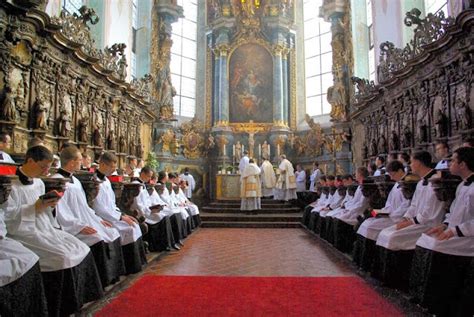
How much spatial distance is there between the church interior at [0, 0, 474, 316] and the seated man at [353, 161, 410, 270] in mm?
27

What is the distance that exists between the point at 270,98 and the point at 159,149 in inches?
256

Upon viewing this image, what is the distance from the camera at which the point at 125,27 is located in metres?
15.9

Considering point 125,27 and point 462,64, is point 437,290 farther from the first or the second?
point 125,27

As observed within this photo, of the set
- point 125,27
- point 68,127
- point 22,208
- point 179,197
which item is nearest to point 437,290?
point 22,208

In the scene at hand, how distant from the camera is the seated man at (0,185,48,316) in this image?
8.62 feet

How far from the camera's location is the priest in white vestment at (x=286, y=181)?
15.0 meters

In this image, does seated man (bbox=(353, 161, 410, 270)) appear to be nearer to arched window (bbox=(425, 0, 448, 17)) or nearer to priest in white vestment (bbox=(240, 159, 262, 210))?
priest in white vestment (bbox=(240, 159, 262, 210))

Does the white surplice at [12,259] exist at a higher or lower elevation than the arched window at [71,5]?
lower

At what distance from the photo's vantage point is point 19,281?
2699 millimetres

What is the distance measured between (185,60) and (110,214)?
18.0 m

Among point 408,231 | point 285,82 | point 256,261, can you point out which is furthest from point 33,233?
point 285,82

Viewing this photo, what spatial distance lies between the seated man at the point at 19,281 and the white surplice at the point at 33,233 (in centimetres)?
22

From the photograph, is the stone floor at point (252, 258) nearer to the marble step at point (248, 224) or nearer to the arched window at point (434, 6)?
the marble step at point (248, 224)

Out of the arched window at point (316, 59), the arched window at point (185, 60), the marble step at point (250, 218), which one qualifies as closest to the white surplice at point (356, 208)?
the marble step at point (250, 218)
